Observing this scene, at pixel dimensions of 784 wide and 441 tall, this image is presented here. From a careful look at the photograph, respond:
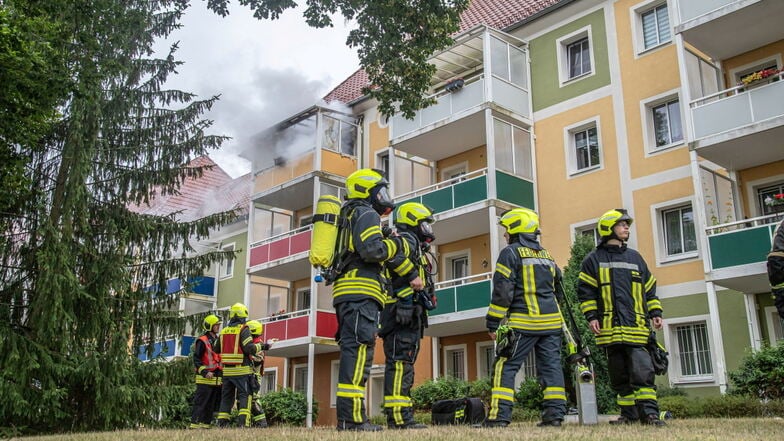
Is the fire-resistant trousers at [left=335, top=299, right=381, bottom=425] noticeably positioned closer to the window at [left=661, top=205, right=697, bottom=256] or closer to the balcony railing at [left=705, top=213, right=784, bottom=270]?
the balcony railing at [left=705, top=213, right=784, bottom=270]

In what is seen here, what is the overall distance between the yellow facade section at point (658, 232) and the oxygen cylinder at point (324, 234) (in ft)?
44.9

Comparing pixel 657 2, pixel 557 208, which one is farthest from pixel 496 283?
pixel 657 2

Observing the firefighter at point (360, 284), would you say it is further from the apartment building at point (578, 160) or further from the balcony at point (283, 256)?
the balcony at point (283, 256)

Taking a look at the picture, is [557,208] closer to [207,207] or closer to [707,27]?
[707,27]

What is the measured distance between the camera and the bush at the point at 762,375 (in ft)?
48.5

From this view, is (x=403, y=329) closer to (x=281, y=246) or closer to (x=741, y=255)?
(x=741, y=255)

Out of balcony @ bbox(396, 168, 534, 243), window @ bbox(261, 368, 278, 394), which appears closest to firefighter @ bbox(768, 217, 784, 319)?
balcony @ bbox(396, 168, 534, 243)

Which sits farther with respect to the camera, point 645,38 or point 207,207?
point 207,207

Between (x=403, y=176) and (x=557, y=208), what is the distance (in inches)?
257

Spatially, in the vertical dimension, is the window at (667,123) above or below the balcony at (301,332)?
above

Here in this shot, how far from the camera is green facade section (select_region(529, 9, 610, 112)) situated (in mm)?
22594

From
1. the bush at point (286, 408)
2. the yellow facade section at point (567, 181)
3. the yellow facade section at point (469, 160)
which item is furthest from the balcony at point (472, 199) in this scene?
the bush at point (286, 408)

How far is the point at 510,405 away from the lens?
25.0 feet

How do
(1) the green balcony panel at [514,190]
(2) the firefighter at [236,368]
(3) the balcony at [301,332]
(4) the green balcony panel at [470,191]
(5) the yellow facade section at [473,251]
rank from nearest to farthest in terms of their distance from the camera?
(2) the firefighter at [236,368], (1) the green balcony panel at [514,190], (4) the green balcony panel at [470,191], (5) the yellow facade section at [473,251], (3) the balcony at [301,332]
